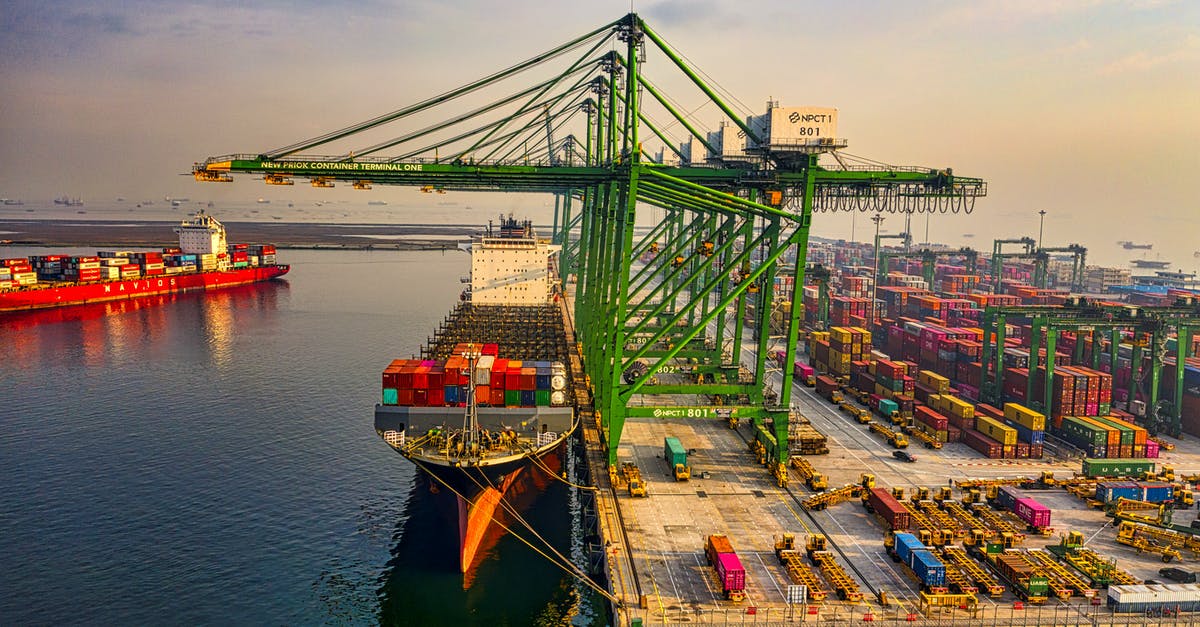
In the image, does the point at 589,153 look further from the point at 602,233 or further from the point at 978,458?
the point at 978,458

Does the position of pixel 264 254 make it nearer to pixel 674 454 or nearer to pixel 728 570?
pixel 674 454

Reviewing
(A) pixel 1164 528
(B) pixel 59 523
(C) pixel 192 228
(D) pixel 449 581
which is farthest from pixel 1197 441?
(C) pixel 192 228

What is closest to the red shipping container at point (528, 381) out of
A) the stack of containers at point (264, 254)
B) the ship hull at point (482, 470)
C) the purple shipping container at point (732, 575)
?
the ship hull at point (482, 470)

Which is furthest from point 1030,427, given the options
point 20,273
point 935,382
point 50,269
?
point 50,269

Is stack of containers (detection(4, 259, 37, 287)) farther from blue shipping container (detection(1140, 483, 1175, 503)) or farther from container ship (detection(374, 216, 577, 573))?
blue shipping container (detection(1140, 483, 1175, 503))

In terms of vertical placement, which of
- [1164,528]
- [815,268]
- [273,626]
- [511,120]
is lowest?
[273,626]

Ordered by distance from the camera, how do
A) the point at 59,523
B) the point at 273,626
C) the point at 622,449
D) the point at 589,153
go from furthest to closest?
the point at 589,153, the point at 622,449, the point at 59,523, the point at 273,626

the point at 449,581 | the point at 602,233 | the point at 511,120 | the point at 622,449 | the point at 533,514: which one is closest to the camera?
the point at 449,581

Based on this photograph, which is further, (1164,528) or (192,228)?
(192,228)

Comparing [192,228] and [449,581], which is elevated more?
[192,228]
